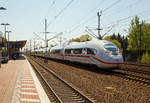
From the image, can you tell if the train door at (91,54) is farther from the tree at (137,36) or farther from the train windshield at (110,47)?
the tree at (137,36)

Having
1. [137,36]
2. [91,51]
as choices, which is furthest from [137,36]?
[91,51]

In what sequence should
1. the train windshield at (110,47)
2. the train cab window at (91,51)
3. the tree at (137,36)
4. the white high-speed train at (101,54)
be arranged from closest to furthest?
the white high-speed train at (101,54), the train windshield at (110,47), the train cab window at (91,51), the tree at (137,36)

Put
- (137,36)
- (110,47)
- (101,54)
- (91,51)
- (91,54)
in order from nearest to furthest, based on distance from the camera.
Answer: (101,54)
(110,47)
(91,54)
(91,51)
(137,36)

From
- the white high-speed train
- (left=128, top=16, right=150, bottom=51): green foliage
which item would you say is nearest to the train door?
the white high-speed train

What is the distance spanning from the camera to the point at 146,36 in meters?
49.2

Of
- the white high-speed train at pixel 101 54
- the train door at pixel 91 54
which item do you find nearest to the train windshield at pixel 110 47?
the white high-speed train at pixel 101 54

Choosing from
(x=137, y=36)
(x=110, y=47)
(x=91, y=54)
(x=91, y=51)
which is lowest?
(x=91, y=54)

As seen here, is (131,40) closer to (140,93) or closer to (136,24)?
(136,24)

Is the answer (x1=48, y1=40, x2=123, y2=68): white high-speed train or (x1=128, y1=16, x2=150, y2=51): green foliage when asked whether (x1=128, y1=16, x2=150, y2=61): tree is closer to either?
(x1=128, y1=16, x2=150, y2=51): green foliage

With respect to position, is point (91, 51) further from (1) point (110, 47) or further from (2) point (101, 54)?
(1) point (110, 47)

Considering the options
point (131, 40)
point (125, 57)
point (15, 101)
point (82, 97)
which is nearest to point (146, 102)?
point (82, 97)

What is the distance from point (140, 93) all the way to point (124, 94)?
897 millimetres

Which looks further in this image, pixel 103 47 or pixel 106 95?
pixel 103 47

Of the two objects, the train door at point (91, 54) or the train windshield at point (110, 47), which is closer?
the train windshield at point (110, 47)
